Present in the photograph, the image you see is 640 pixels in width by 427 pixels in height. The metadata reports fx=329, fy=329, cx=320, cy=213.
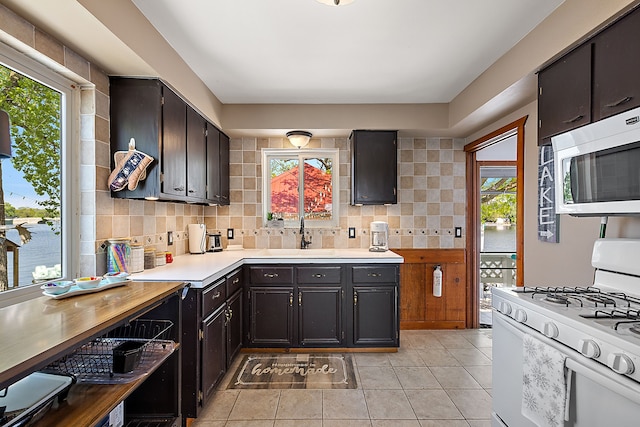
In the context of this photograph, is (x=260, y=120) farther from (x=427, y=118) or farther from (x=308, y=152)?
(x=427, y=118)

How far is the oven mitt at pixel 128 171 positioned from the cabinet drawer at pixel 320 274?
156 centimetres

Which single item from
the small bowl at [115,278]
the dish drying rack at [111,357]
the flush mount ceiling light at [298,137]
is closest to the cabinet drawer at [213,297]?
the dish drying rack at [111,357]

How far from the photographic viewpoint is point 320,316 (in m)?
3.07

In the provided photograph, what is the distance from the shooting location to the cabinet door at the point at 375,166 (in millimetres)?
3453

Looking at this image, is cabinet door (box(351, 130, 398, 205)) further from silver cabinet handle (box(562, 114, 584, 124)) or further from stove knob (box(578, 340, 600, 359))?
stove knob (box(578, 340, 600, 359))

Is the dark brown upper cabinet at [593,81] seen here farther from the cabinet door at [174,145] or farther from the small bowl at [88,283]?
the small bowl at [88,283]

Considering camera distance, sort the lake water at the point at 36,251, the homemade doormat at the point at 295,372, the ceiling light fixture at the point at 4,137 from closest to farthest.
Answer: the ceiling light fixture at the point at 4,137 < the lake water at the point at 36,251 < the homemade doormat at the point at 295,372

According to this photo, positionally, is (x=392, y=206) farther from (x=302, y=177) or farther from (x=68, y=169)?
(x=68, y=169)

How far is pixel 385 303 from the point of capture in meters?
3.08

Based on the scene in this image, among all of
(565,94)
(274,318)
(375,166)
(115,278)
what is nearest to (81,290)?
(115,278)

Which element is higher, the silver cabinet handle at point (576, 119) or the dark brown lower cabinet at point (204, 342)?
the silver cabinet handle at point (576, 119)

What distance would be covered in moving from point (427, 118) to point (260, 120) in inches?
68.3

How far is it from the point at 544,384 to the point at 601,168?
1.00m

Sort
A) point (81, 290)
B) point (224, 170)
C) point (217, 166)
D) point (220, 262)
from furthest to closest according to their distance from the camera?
point (224, 170) < point (217, 166) < point (220, 262) < point (81, 290)
